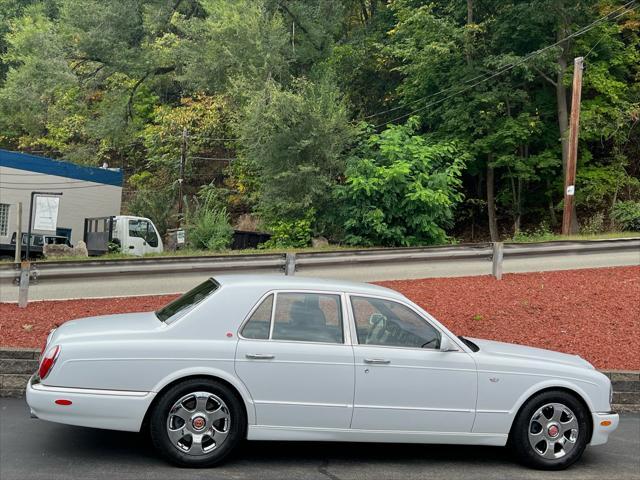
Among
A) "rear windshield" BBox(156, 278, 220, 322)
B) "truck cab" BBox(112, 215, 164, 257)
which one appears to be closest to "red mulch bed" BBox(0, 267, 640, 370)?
"rear windshield" BBox(156, 278, 220, 322)

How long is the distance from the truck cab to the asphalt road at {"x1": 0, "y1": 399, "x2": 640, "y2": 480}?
65.9 feet

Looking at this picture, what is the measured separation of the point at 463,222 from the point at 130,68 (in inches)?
728

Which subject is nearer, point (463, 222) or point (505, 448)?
point (505, 448)

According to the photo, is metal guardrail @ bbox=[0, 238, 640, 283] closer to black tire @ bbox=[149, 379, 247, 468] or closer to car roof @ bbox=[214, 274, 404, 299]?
car roof @ bbox=[214, 274, 404, 299]

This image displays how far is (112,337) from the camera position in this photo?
5273 millimetres

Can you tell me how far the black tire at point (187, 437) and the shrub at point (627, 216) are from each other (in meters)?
18.5

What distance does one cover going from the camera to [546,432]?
5770mm

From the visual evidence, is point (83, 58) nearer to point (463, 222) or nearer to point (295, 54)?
point (295, 54)

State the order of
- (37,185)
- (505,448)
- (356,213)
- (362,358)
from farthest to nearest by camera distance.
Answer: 1. (37,185)
2. (356,213)
3. (505,448)
4. (362,358)

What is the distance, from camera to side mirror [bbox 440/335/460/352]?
223 inches

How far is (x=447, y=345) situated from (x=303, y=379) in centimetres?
126

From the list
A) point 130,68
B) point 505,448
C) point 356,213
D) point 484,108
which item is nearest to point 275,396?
point 505,448

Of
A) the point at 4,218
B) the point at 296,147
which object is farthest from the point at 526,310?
the point at 4,218

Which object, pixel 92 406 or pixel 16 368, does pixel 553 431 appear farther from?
pixel 16 368
